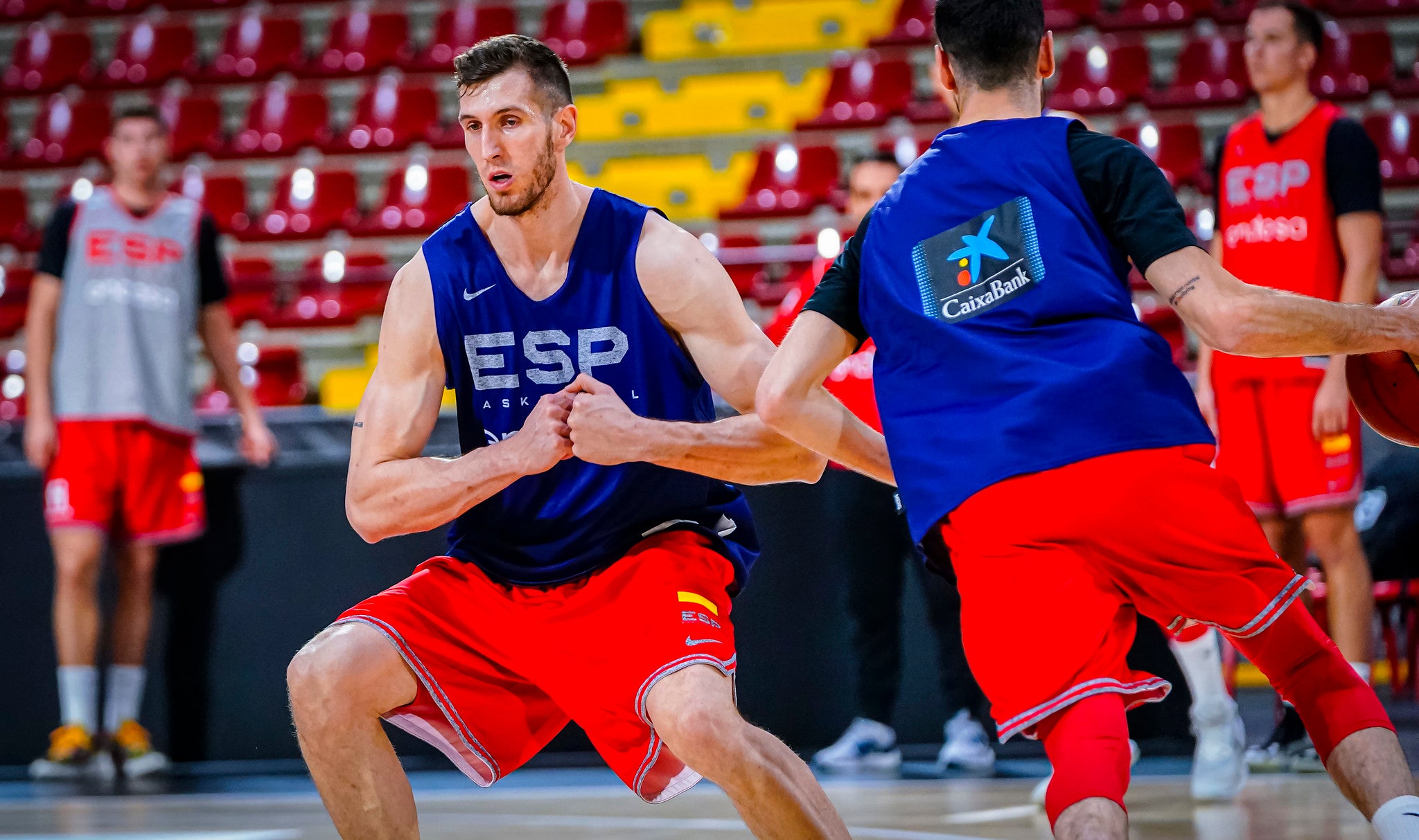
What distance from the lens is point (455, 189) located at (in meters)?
9.59

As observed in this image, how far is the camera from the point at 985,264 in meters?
2.20

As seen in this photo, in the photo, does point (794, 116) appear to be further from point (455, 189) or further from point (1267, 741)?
point (1267, 741)

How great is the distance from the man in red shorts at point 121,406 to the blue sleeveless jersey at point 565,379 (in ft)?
9.32

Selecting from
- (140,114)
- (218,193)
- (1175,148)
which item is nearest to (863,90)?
(1175,148)

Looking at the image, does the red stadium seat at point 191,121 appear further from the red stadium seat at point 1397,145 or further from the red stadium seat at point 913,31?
the red stadium seat at point 1397,145

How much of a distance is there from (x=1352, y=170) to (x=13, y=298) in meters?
7.70

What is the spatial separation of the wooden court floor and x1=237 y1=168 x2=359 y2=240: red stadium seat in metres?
5.35

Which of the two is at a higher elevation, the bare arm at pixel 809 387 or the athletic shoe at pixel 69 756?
the bare arm at pixel 809 387

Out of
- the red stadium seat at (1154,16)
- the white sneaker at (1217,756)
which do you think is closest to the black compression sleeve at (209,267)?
the white sneaker at (1217,756)

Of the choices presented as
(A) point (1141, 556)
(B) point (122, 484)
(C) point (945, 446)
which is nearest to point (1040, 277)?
(C) point (945, 446)

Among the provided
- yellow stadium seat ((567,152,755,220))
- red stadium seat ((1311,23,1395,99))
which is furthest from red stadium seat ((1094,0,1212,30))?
yellow stadium seat ((567,152,755,220))

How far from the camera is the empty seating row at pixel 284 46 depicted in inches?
422

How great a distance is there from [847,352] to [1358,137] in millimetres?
2650

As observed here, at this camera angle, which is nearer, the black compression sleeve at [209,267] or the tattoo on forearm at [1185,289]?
the tattoo on forearm at [1185,289]
